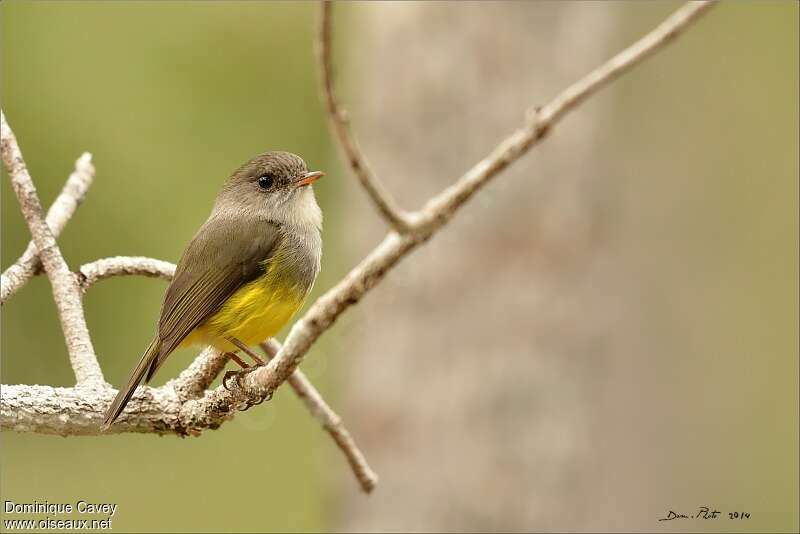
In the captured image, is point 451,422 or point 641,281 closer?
point 451,422

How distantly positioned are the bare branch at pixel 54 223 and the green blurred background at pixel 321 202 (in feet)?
8.60

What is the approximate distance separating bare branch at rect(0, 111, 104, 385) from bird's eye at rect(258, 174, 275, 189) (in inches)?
39.9

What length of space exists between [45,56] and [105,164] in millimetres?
941

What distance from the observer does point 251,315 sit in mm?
3414

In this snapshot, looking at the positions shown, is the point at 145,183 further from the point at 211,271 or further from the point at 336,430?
the point at 336,430

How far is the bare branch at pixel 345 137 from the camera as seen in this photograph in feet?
5.98

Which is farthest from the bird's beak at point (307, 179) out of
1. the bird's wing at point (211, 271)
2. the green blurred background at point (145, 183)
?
the green blurred background at point (145, 183)

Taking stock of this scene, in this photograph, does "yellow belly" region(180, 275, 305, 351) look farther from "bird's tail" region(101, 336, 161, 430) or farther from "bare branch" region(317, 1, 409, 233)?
"bare branch" region(317, 1, 409, 233)

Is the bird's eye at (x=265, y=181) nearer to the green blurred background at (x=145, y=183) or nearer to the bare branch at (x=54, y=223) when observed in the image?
the bare branch at (x=54, y=223)

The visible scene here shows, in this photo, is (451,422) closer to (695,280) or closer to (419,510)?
(419,510)

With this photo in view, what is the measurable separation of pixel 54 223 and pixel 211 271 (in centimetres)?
54

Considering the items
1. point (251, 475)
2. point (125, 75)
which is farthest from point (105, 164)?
point (251, 475)

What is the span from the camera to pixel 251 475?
8484 millimetres

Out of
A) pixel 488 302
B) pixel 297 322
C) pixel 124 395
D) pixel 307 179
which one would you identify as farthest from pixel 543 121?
pixel 488 302
